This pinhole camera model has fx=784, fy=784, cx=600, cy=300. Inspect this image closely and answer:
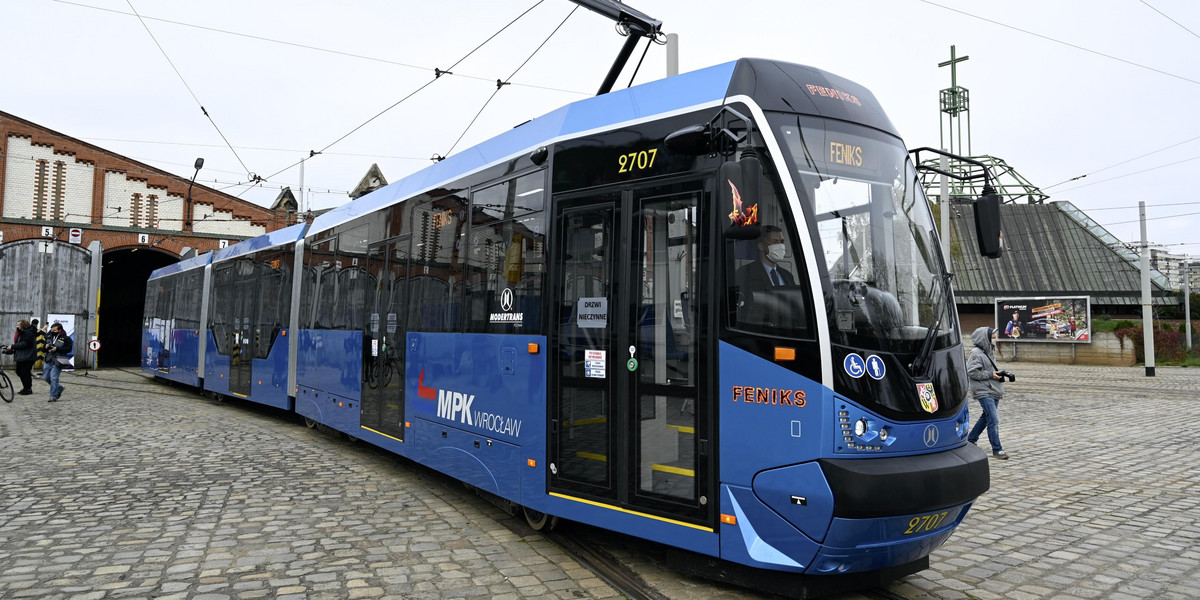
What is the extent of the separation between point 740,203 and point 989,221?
215 centimetres

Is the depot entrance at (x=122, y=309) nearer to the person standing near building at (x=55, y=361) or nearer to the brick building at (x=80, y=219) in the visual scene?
the brick building at (x=80, y=219)

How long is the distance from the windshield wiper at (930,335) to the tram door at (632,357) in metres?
1.20

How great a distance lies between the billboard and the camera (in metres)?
33.1

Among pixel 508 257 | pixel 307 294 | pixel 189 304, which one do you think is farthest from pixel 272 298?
pixel 508 257

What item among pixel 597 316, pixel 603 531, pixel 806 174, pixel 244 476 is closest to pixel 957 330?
pixel 806 174

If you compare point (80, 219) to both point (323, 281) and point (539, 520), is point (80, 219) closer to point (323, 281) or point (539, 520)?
point (323, 281)

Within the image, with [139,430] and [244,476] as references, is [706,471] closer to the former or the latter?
[244,476]

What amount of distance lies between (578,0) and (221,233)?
29453 mm

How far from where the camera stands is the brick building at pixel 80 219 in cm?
2881

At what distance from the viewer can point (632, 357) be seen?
525cm

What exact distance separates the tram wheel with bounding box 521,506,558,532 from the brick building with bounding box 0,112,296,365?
2438cm

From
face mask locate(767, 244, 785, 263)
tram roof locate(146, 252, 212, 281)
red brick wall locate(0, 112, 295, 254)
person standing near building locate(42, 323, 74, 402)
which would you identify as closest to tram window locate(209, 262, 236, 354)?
tram roof locate(146, 252, 212, 281)

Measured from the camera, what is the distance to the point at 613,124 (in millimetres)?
5695

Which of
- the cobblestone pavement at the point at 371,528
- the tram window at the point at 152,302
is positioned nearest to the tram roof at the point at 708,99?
the cobblestone pavement at the point at 371,528
